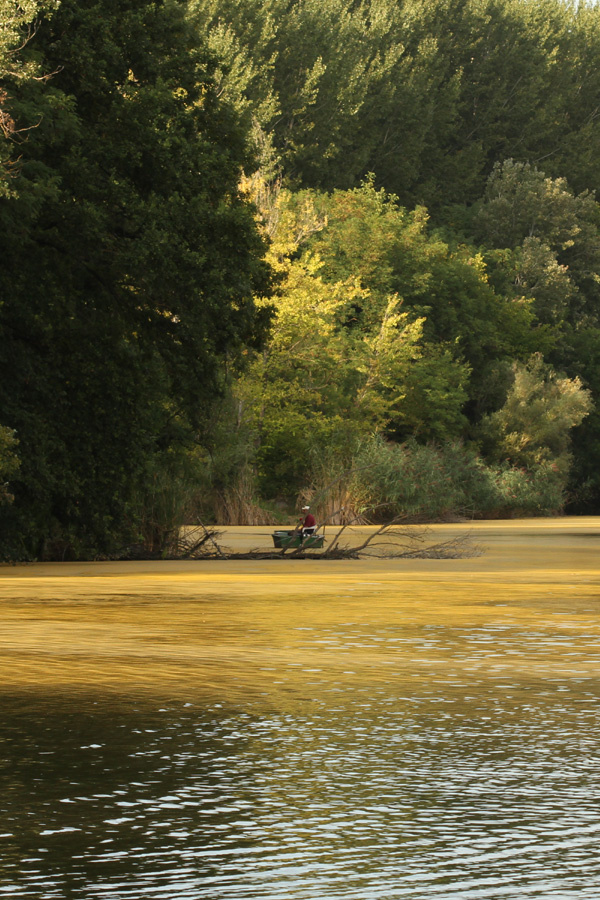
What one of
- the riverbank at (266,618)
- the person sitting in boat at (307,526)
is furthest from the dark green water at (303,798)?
the person sitting in boat at (307,526)

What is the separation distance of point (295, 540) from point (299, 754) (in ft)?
88.7

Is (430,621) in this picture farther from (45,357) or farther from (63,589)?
(45,357)

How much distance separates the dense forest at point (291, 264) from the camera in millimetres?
31359

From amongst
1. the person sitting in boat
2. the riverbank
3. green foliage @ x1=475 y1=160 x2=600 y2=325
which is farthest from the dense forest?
the riverbank

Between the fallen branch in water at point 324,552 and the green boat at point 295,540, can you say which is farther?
the green boat at point 295,540

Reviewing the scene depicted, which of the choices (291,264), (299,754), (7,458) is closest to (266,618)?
(299,754)

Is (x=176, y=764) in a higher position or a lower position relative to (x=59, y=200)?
lower

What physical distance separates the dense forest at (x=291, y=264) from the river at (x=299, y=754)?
41.4 feet

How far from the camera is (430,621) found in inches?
728

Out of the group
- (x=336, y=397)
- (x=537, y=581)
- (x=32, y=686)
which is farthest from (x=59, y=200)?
(x=336, y=397)

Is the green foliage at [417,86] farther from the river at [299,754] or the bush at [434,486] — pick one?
the river at [299,754]

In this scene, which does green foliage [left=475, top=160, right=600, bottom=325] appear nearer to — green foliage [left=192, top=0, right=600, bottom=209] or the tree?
green foliage [left=192, top=0, right=600, bottom=209]

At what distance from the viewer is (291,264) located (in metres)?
62.4

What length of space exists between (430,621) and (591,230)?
2844 inches
